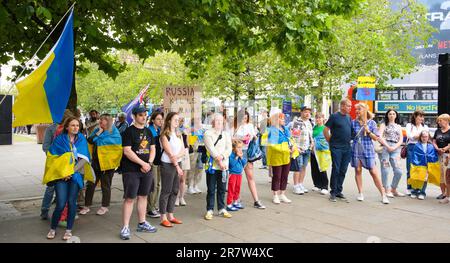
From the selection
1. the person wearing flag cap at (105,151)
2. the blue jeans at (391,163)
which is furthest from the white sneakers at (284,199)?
the person wearing flag cap at (105,151)

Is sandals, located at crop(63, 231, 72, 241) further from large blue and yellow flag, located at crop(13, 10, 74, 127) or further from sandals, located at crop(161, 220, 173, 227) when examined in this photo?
large blue and yellow flag, located at crop(13, 10, 74, 127)

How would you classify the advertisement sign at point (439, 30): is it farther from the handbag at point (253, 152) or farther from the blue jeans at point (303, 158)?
the handbag at point (253, 152)

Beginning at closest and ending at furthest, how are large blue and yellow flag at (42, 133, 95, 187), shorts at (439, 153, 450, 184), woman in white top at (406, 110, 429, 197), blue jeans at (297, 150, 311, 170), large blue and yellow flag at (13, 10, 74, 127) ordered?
large blue and yellow flag at (13, 10, 74, 127) < large blue and yellow flag at (42, 133, 95, 187) < shorts at (439, 153, 450, 184) < woman in white top at (406, 110, 429, 197) < blue jeans at (297, 150, 311, 170)

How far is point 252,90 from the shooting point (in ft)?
73.4

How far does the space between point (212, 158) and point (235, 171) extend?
0.58m

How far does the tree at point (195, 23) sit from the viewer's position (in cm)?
698

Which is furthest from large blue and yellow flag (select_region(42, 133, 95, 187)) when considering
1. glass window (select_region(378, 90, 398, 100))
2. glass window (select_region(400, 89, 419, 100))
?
glass window (select_region(378, 90, 398, 100))

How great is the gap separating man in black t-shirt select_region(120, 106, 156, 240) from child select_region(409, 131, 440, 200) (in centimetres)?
557

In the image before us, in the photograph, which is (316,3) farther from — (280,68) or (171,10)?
(280,68)

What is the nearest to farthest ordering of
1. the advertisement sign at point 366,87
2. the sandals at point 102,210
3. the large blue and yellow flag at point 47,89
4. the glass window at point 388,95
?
the large blue and yellow flag at point 47,89
the sandals at point 102,210
the advertisement sign at point 366,87
the glass window at point 388,95

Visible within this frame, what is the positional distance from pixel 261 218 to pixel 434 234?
252 centimetres

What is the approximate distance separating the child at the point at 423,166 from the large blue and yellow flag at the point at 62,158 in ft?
20.9

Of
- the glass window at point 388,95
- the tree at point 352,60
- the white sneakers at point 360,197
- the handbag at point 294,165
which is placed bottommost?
the white sneakers at point 360,197

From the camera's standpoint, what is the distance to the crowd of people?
572 cm
